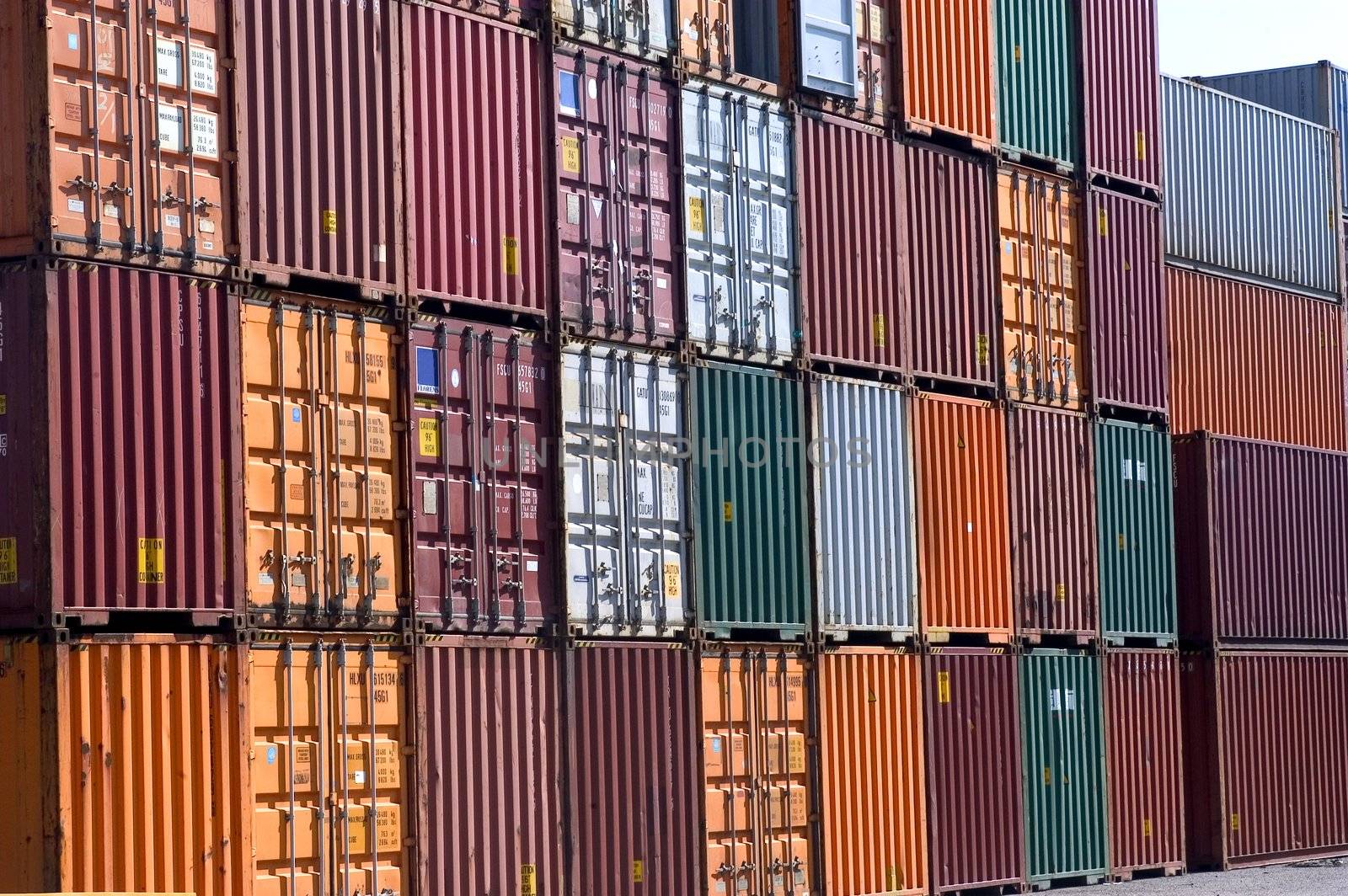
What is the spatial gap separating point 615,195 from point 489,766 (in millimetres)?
5644

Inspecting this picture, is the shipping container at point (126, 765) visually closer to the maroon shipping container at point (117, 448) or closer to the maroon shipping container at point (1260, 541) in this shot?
the maroon shipping container at point (117, 448)

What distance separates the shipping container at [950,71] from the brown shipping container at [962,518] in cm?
320

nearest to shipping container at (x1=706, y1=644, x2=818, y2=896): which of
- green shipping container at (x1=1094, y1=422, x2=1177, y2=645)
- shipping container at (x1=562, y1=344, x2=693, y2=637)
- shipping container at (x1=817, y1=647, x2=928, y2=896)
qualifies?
shipping container at (x1=817, y1=647, x2=928, y2=896)

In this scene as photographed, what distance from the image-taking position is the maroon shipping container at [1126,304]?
26047 millimetres

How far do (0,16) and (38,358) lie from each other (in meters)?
2.62

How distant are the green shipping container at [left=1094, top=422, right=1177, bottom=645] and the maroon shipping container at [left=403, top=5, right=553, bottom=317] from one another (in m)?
9.86

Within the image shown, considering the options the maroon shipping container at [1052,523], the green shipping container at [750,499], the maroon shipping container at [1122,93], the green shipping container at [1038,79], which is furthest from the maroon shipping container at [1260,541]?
the green shipping container at [750,499]

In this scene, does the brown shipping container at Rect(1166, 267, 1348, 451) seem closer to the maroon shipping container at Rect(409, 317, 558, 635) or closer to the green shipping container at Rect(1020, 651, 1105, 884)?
the green shipping container at Rect(1020, 651, 1105, 884)

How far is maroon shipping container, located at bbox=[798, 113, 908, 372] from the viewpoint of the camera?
72.2 feet

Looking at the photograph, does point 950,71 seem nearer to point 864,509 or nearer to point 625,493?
point 864,509

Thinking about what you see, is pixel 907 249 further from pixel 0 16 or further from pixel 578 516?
pixel 0 16

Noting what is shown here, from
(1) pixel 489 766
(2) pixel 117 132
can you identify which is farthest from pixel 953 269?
(2) pixel 117 132

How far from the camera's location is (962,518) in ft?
78.0

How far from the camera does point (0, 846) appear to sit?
14.6 meters
